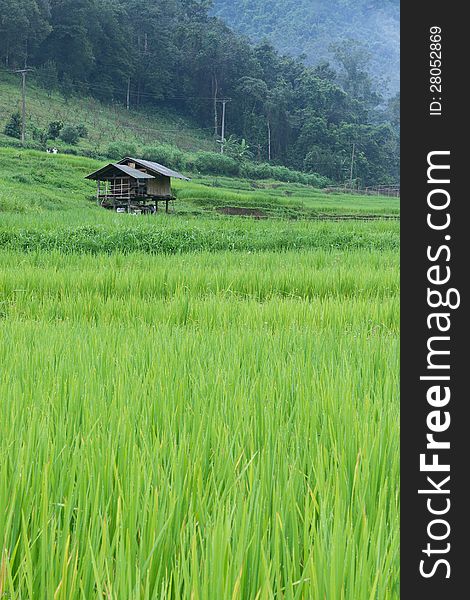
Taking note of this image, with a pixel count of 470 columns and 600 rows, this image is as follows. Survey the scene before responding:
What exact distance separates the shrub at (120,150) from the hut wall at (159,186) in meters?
17.4

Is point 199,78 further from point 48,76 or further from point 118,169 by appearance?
point 118,169

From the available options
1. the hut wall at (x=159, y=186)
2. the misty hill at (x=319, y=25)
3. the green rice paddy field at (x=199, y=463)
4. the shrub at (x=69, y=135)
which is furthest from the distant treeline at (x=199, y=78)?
the green rice paddy field at (x=199, y=463)

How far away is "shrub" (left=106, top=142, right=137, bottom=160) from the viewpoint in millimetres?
43669

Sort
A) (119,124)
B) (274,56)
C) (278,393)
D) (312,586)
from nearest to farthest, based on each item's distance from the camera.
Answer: (312,586)
(278,393)
(119,124)
(274,56)

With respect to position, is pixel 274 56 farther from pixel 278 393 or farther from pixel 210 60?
pixel 278 393

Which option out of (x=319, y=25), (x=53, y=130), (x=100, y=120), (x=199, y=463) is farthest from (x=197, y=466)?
(x=319, y=25)

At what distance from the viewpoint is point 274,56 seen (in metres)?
78.1

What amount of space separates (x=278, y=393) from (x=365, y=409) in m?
0.34

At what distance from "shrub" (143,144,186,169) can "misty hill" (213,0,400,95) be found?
8799 centimetres

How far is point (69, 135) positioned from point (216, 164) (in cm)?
1082

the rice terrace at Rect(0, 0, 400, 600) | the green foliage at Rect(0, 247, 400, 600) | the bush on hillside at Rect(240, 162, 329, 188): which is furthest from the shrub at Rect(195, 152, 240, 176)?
the green foliage at Rect(0, 247, 400, 600)

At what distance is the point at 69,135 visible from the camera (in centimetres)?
4456

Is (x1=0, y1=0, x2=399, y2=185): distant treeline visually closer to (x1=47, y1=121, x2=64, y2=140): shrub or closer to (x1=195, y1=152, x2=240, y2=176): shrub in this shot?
(x1=195, y1=152, x2=240, y2=176): shrub

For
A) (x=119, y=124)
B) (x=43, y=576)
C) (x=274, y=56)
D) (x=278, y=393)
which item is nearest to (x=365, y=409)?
(x=278, y=393)
